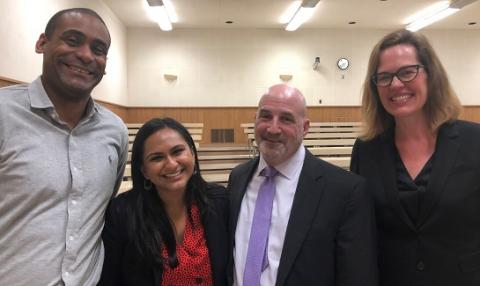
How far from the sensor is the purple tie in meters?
1.40

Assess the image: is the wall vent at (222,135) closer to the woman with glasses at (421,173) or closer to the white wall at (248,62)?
the white wall at (248,62)

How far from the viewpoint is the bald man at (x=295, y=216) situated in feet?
4.42

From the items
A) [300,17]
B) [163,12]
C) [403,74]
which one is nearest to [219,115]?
[163,12]

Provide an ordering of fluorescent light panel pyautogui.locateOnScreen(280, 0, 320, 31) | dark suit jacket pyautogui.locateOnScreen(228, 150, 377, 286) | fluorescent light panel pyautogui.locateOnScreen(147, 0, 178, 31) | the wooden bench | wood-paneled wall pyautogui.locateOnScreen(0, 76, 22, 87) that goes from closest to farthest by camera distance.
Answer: dark suit jacket pyautogui.locateOnScreen(228, 150, 377, 286), wood-paneled wall pyautogui.locateOnScreen(0, 76, 22, 87), the wooden bench, fluorescent light panel pyautogui.locateOnScreen(147, 0, 178, 31), fluorescent light panel pyautogui.locateOnScreen(280, 0, 320, 31)

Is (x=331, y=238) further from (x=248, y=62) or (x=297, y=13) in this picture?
(x=248, y=62)

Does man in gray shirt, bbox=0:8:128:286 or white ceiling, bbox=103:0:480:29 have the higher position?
white ceiling, bbox=103:0:480:29

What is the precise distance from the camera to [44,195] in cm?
125

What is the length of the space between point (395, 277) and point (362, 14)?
855 cm

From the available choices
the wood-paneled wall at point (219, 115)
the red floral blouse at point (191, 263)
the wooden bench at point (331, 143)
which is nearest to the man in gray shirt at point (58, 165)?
the red floral blouse at point (191, 263)

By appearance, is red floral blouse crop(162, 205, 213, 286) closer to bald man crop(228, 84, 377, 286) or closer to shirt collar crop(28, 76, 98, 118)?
bald man crop(228, 84, 377, 286)

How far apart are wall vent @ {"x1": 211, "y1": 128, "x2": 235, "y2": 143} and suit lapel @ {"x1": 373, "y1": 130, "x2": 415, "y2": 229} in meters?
8.53

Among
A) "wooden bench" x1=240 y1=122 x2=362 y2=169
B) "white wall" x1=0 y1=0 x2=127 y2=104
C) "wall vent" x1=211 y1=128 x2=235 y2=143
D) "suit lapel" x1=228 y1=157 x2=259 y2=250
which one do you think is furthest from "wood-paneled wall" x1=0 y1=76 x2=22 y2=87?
"wall vent" x1=211 y1=128 x2=235 y2=143

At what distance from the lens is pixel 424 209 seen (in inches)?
54.4

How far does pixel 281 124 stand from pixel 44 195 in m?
0.96
